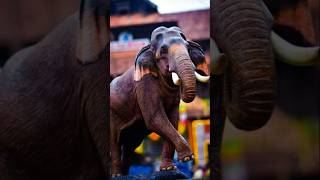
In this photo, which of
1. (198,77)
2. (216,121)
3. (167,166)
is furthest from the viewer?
(198,77)

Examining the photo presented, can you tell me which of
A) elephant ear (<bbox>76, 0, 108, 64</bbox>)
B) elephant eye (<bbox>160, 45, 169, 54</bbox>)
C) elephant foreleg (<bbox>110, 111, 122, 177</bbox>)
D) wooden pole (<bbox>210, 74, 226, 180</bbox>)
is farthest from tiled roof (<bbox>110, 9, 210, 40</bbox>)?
wooden pole (<bbox>210, 74, 226, 180</bbox>)

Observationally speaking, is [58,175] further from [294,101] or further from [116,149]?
[116,149]

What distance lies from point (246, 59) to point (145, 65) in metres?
1.12

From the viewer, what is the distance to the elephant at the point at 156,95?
2367 millimetres

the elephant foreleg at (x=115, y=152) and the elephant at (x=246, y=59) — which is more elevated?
the elephant at (x=246, y=59)

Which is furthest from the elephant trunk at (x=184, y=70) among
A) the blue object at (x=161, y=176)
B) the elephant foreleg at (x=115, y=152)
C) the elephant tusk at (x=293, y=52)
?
the elephant tusk at (x=293, y=52)

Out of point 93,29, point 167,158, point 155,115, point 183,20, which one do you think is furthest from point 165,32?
point 183,20

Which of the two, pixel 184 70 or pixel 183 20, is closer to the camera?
pixel 184 70

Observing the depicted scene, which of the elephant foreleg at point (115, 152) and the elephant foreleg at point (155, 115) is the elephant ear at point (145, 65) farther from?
the elephant foreleg at point (115, 152)

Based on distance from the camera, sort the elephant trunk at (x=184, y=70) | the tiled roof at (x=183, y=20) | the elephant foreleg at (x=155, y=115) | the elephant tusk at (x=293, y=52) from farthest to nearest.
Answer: the tiled roof at (x=183, y=20)
the elephant foreleg at (x=155, y=115)
the elephant trunk at (x=184, y=70)
the elephant tusk at (x=293, y=52)

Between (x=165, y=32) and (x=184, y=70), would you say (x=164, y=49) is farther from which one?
(x=184, y=70)

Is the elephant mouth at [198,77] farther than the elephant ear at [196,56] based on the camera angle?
No

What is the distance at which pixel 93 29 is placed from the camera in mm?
1625

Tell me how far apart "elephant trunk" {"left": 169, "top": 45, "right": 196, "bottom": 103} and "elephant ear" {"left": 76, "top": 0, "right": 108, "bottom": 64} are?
632 millimetres
